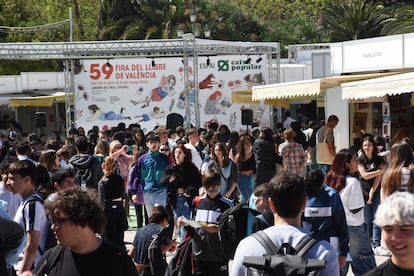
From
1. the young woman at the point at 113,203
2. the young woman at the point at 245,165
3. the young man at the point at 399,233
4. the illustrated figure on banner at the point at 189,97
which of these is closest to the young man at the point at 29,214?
the young man at the point at 399,233

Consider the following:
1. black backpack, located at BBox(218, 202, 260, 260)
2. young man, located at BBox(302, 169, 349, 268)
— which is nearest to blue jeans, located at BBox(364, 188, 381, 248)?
young man, located at BBox(302, 169, 349, 268)

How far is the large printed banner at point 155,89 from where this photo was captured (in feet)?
93.8

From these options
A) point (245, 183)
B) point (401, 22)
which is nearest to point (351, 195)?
point (245, 183)

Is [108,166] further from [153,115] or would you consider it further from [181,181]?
[153,115]

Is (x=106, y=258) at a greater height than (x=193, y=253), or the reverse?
(x=106, y=258)

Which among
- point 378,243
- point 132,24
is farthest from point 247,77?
point 132,24

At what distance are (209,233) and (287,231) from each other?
3.53 meters

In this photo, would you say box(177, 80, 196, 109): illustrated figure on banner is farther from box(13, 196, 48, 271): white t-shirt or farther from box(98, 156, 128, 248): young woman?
box(13, 196, 48, 271): white t-shirt

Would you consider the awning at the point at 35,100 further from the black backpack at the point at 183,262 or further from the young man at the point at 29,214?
the young man at the point at 29,214

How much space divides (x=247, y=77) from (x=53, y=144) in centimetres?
1493

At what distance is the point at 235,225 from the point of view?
7012mm

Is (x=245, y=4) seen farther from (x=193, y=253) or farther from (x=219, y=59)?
(x=193, y=253)

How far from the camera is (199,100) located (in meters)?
28.7

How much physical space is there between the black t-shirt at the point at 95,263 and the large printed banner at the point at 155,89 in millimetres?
24009
